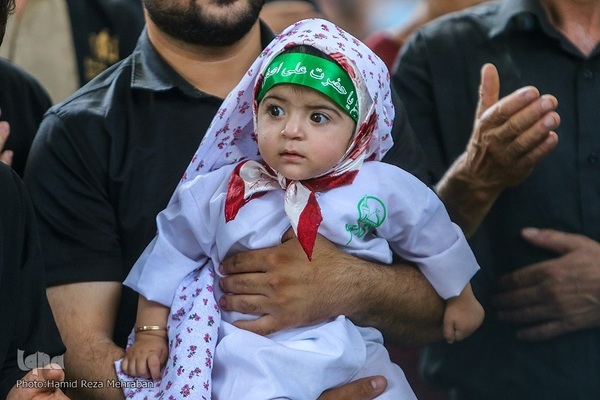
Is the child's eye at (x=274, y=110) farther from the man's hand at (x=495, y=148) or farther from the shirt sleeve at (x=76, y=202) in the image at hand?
the man's hand at (x=495, y=148)

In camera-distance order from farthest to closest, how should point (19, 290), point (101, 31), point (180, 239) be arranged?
point (101, 31) < point (180, 239) < point (19, 290)

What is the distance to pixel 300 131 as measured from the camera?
250cm

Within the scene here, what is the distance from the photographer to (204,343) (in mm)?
2543

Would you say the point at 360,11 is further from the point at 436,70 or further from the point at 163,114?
the point at 163,114

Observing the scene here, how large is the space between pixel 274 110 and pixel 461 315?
2.12 feet

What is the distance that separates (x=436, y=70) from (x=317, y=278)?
32.3 inches

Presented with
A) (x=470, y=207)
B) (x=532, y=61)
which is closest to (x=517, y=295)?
(x=470, y=207)

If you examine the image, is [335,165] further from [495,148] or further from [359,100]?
[495,148]

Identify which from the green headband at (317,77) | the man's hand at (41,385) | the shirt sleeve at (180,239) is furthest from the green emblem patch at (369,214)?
the man's hand at (41,385)

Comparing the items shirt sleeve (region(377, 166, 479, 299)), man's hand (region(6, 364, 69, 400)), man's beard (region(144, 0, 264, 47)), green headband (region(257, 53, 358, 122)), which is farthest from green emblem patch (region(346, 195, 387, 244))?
man's hand (region(6, 364, 69, 400))

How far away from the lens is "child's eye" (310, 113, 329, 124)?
8.28 feet

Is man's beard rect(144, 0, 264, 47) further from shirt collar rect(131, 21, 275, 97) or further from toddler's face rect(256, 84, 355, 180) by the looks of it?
toddler's face rect(256, 84, 355, 180)

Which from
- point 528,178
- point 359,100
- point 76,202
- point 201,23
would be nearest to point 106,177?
point 76,202

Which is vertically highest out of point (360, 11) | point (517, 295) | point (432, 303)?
point (432, 303)
